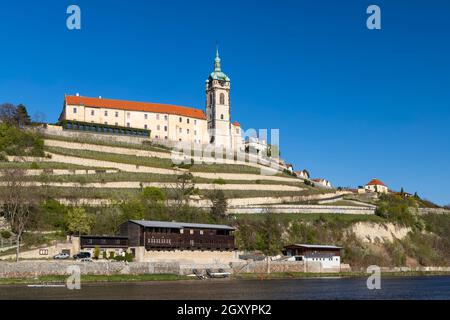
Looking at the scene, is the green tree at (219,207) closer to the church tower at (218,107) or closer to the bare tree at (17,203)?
the bare tree at (17,203)

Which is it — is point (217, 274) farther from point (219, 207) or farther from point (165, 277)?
point (219, 207)

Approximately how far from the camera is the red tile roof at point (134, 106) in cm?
10200

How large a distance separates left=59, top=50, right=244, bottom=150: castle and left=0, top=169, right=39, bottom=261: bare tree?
30.3 metres

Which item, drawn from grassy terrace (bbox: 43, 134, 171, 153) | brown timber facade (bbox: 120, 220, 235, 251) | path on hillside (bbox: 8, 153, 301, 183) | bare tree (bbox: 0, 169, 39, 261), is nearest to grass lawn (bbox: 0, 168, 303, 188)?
path on hillside (bbox: 8, 153, 301, 183)

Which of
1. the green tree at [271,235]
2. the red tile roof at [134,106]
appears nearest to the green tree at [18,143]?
the red tile roof at [134,106]

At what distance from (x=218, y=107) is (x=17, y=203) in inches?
2540

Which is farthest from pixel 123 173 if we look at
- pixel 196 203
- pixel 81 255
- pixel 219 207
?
pixel 81 255

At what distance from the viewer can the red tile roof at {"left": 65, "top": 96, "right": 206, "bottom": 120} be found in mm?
102000

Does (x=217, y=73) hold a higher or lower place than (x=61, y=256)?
higher

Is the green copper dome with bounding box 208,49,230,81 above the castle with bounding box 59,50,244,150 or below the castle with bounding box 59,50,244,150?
above

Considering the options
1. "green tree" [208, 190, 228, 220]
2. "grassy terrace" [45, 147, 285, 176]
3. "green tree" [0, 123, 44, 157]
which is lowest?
"green tree" [208, 190, 228, 220]

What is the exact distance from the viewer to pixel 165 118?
108 meters

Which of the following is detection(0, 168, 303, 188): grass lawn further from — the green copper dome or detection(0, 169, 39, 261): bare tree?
the green copper dome
